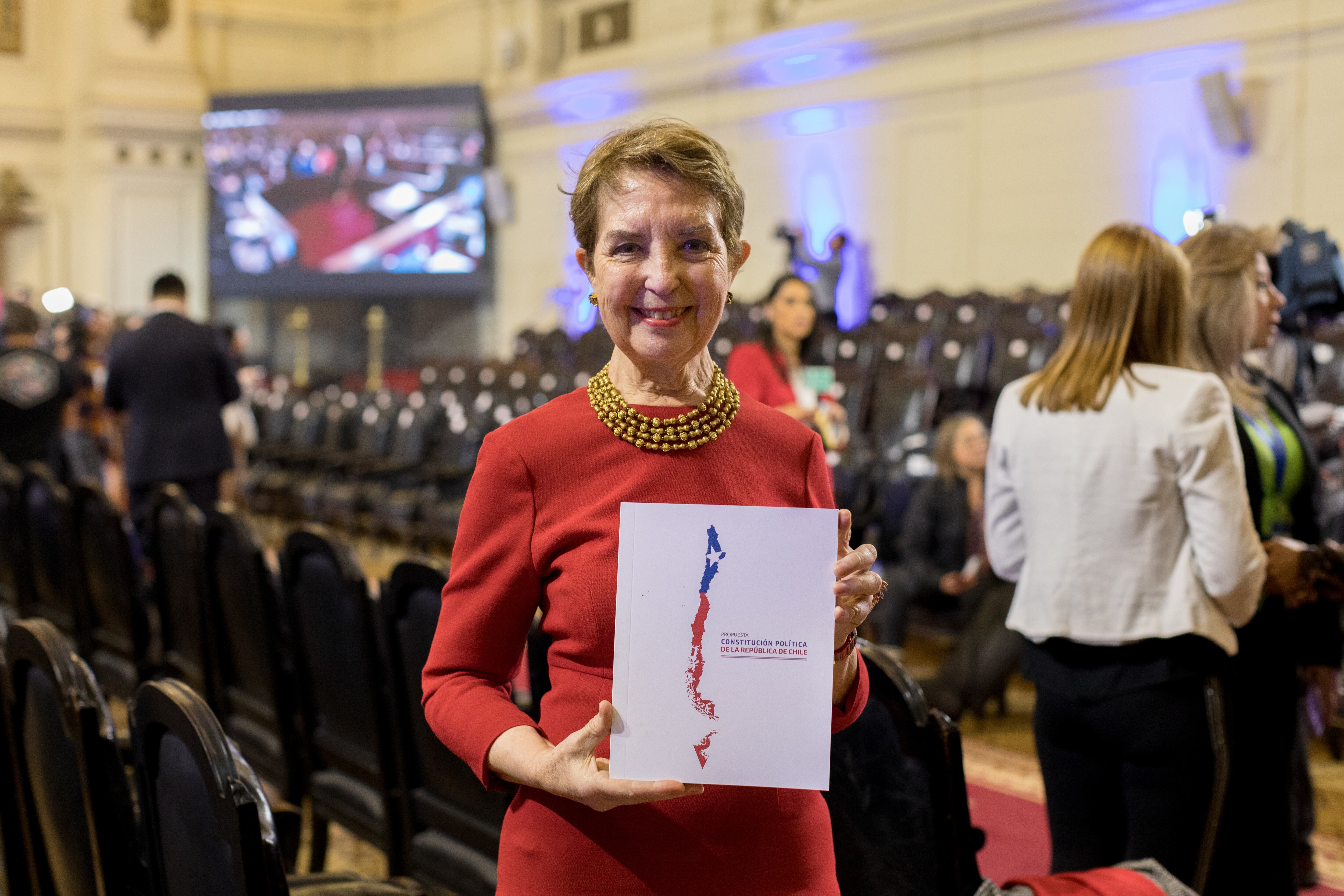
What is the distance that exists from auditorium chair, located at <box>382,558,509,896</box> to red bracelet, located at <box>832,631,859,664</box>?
97 cm

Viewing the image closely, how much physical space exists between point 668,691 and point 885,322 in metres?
7.48

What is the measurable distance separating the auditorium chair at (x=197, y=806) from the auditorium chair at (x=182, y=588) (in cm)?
162

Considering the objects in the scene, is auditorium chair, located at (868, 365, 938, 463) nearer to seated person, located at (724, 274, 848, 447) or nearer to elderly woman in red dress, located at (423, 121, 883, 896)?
seated person, located at (724, 274, 848, 447)

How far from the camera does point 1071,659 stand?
197 centimetres

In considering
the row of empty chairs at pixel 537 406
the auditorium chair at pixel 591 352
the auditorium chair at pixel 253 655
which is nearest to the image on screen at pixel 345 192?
the row of empty chairs at pixel 537 406

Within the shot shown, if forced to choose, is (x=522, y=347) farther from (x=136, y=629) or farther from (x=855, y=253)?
(x=136, y=629)

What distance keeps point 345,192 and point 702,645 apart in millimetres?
15164

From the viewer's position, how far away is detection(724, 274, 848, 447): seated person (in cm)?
357

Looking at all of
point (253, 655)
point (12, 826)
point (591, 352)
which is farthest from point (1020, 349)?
point (12, 826)

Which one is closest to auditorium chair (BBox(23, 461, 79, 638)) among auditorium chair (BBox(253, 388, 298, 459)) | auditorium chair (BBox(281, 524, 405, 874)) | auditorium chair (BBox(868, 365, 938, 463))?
auditorium chair (BBox(281, 524, 405, 874))

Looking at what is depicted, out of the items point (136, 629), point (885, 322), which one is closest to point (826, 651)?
point (136, 629)

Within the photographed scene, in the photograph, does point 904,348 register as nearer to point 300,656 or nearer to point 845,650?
point 300,656

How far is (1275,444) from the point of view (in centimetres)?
215

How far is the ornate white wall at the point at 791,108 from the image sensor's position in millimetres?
8414
